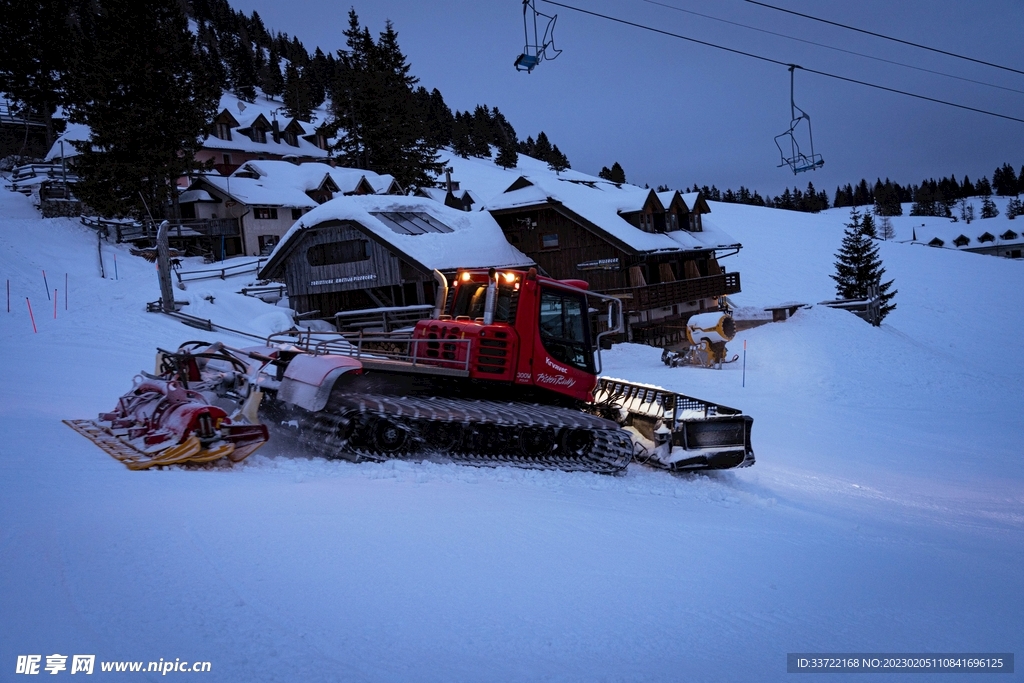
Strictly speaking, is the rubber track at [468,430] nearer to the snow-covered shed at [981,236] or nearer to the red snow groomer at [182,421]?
the red snow groomer at [182,421]

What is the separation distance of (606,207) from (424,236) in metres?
10.3

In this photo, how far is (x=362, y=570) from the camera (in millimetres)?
4078

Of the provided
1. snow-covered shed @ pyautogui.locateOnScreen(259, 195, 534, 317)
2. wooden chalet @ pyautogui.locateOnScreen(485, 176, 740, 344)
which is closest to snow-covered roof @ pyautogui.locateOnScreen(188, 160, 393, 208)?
snow-covered shed @ pyautogui.locateOnScreen(259, 195, 534, 317)

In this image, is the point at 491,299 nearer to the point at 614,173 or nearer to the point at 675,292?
the point at 675,292

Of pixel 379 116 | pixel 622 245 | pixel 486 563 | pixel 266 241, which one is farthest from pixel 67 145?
pixel 486 563

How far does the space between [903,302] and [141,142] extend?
176ft

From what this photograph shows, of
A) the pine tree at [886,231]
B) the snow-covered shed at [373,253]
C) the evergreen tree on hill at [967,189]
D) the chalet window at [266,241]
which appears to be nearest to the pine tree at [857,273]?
the snow-covered shed at [373,253]

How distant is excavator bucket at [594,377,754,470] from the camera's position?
9.29 m

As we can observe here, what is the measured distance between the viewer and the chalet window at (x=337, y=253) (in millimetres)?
28906

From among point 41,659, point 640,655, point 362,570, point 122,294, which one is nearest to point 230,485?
point 362,570

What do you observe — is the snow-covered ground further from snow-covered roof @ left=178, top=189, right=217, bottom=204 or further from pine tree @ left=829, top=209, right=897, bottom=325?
snow-covered roof @ left=178, top=189, right=217, bottom=204

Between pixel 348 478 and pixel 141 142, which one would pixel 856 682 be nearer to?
pixel 348 478

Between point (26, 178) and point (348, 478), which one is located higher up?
point (26, 178)

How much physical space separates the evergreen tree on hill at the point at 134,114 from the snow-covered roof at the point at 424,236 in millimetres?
11996
